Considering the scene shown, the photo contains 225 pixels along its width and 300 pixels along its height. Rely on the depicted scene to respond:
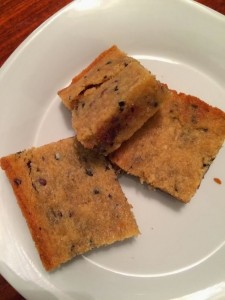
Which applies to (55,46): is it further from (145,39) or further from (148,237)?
(148,237)

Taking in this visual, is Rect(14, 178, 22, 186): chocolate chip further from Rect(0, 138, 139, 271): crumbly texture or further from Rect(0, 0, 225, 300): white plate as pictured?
Rect(0, 0, 225, 300): white plate

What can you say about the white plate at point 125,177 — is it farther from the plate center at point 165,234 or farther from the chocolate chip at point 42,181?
the chocolate chip at point 42,181

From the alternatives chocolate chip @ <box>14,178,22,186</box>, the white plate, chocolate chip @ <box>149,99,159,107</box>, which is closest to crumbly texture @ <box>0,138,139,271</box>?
chocolate chip @ <box>14,178,22,186</box>

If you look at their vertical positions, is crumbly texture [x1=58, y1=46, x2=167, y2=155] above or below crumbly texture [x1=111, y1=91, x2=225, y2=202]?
above

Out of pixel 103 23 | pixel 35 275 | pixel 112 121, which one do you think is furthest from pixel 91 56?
pixel 35 275

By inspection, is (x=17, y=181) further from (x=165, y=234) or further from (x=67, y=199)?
(x=165, y=234)

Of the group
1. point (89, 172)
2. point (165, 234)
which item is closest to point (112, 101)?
point (89, 172)
